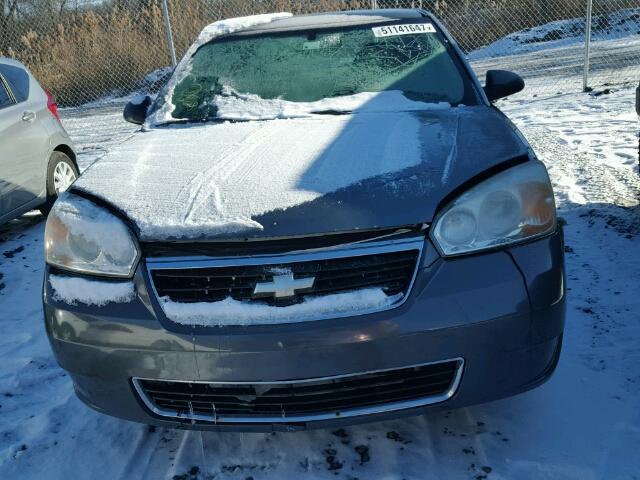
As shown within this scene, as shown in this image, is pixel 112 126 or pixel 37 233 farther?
pixel 112 126

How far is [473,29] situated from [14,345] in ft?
46.1

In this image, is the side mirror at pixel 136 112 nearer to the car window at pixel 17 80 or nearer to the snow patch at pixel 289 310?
the snow patch at pixel 289 310

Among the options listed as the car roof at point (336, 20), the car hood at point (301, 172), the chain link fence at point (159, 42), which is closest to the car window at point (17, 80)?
the car roof at point (336, 20)

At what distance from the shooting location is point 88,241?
2244 millimetres

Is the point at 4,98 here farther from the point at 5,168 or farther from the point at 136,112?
the point at 136,112

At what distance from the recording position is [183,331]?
6.64 ft

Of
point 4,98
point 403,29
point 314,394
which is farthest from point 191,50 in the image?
point 314,394

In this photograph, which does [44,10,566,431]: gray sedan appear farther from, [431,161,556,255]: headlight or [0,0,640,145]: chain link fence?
[0,0,640,145]: chain link fence

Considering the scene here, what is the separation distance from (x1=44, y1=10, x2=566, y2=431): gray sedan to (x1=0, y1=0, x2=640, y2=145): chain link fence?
881cm

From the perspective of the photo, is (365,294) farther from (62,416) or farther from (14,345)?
(14,345)

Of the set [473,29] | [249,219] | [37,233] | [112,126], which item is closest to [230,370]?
[249,219]

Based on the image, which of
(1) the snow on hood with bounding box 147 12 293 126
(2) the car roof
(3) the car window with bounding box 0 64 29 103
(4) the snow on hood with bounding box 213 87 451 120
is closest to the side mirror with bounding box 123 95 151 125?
(1) the snow on hood with bounding box 147 12 293 126

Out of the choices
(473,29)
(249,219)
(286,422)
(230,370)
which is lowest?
(473,29)

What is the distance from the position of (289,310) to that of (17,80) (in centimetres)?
468
